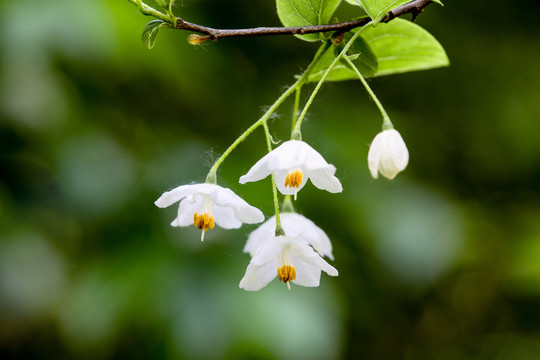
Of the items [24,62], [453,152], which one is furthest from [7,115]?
[453,152]

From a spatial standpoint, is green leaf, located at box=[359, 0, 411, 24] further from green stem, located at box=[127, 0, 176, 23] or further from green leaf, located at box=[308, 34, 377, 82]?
green stem, located at box=[127, 0, 176, 23]

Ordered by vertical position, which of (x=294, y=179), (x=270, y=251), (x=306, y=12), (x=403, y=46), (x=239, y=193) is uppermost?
(x=306, y=12)

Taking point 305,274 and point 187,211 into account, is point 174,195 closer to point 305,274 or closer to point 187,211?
point 187,211

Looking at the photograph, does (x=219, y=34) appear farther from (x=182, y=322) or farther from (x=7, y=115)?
(x=7, y=115)

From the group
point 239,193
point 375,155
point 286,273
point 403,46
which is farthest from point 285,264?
point 239,193

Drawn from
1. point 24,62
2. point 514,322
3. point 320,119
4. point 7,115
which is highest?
point 24,62

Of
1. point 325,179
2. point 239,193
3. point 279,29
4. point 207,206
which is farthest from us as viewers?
point 239,193
